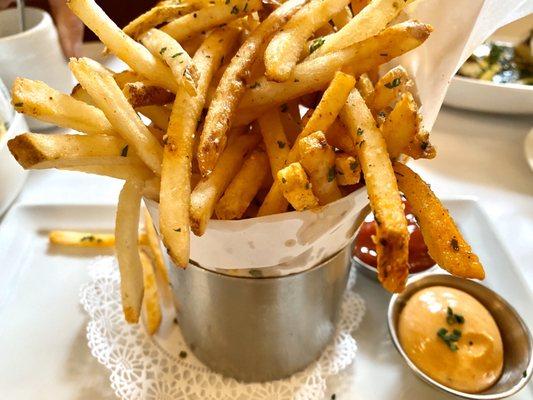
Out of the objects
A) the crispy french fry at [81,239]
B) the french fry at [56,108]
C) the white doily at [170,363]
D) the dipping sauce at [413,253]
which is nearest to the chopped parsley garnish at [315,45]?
the french fry at [56,108]

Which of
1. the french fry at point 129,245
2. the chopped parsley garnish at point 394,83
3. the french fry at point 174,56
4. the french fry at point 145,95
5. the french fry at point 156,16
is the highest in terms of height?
the french fry at point 156,16

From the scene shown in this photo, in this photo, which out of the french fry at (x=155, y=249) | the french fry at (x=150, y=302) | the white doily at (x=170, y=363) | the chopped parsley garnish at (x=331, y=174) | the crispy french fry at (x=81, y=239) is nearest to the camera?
the chopped parsley garnish at (x=331, y=174)

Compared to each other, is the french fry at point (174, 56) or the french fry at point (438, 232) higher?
the french fry at point (174, 56)

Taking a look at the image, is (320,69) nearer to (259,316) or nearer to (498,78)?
(259,316)

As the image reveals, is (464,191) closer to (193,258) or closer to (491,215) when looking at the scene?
(491,215)

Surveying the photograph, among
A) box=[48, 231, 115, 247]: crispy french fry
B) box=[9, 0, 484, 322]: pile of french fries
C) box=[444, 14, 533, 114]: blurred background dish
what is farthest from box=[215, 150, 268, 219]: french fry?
box=[444, 14, 533, 114]: blurred background dish

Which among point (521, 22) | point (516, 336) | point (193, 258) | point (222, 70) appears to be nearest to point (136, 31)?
point (222, 70)

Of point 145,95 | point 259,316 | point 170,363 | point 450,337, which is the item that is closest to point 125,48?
point 145,95

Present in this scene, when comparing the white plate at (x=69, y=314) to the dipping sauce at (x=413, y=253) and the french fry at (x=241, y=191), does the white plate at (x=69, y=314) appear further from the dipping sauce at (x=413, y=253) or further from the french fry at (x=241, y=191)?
the french fry at (x=241, y=191)
